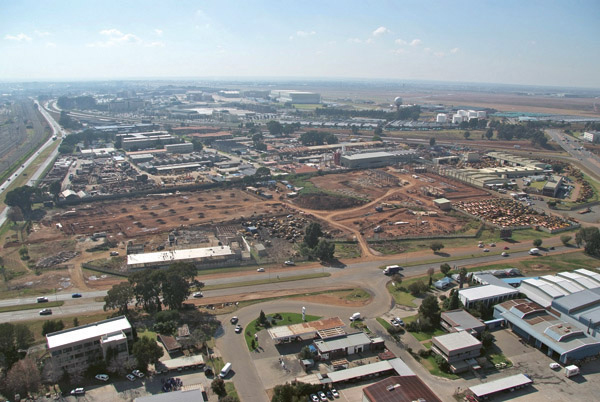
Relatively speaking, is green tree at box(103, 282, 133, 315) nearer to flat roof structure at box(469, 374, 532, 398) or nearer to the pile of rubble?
the pile of rubble

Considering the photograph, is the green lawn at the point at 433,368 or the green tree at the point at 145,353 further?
the green lawn at the point at 433,368

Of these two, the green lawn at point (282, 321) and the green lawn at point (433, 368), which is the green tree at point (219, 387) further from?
the green lawn at point (433, 368)

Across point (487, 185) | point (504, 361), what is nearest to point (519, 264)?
point (504, 361)

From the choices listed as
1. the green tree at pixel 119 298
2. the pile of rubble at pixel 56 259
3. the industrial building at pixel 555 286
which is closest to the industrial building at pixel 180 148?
the pile of rubble at pixel 56 259

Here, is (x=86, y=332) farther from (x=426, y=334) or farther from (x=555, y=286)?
(x=555, y=286)

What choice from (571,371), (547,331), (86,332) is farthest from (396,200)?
(86,332)

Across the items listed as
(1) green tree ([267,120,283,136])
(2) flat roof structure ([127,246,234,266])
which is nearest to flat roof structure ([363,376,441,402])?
(2) flat roof structure ([127,246,234,266])
